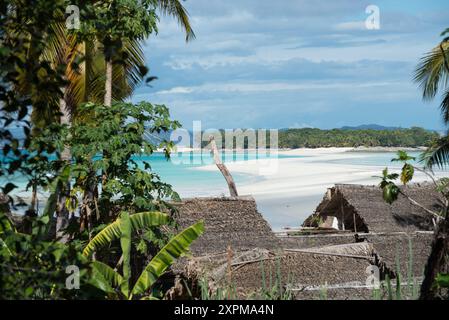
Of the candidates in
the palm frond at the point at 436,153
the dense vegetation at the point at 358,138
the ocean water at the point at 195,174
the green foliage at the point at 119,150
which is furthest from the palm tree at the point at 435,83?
the dense vegetation at the point at 358,138

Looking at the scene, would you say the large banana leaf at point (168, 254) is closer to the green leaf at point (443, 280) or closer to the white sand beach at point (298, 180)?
the green leaf at point (443, 280)

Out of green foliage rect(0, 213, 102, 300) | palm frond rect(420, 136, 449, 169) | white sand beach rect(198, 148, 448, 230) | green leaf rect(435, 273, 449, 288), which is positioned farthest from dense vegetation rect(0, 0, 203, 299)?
white sand beach rect(198, 148, 448, 230)

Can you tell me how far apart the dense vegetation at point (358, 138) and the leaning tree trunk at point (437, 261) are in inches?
2121

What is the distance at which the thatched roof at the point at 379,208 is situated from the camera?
1170cm

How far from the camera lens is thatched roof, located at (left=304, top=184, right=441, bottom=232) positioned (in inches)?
461

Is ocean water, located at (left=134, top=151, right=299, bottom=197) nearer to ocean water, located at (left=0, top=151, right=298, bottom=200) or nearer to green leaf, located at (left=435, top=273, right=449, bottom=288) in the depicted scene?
ocean water, located at (left=0, top=151, right=298, bottom=200)

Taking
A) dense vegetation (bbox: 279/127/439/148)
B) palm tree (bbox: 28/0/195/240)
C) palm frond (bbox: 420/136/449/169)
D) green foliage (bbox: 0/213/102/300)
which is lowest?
green foliage (bbox: 0/213/102/300)

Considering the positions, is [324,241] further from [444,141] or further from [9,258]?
[9,258]

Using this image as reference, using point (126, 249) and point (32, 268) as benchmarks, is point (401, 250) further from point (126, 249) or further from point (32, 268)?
point (32, 268)

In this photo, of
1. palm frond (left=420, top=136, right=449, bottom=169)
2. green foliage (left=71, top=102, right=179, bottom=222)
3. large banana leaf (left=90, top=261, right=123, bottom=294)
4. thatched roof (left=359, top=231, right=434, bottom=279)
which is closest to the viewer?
large banana leaf (left=90, top=261, right=123, bottom=294)

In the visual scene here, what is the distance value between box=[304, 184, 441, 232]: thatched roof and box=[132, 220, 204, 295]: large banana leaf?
6.51m

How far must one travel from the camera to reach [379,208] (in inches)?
472

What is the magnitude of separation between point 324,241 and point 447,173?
30.4 meters

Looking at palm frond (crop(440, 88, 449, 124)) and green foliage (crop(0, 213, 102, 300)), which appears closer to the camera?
green foliage (crop(0, 213, 102, 300))
